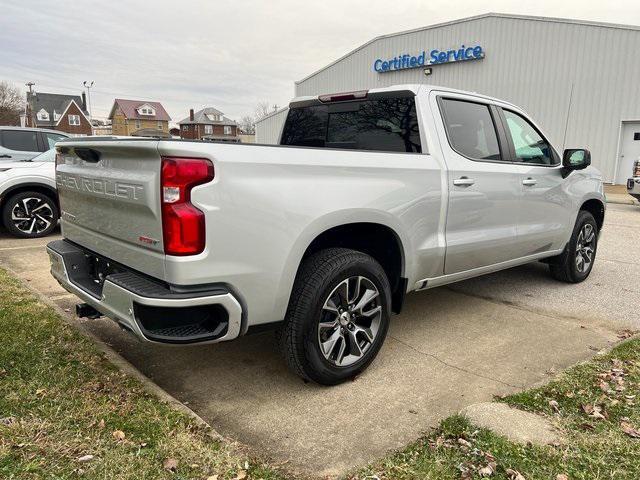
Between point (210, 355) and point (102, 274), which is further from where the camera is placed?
point (210, 355)

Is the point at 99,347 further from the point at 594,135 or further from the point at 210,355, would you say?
the point at 594,135

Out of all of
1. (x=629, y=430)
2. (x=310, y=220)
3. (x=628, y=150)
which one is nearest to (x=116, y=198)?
(x=310, y=220)

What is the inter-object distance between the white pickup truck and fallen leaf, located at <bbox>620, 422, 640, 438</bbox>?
142 cm

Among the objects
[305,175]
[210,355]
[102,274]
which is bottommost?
[210,355]

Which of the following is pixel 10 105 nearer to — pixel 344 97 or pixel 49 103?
pixel 49 103

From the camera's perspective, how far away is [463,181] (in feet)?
12.4

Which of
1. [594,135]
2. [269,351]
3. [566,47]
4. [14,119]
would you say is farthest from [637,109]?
[14,119]

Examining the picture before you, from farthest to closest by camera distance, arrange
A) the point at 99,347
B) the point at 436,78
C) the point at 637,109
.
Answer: the point at 436,78, the point at 637,109, the point at 99,347

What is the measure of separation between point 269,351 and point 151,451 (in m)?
1.49

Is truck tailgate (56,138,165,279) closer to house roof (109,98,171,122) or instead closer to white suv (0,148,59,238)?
white suv (0,148,59,238)

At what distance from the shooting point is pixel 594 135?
18.9 m

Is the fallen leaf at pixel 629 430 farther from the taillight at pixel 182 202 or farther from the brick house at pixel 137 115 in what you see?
the brick house at pixel 137 115

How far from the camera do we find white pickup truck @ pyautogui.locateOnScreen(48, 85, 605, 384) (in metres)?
2.47

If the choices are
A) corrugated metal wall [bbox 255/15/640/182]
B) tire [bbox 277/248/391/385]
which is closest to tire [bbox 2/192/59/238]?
tire [bbox 277/248/391/385]
